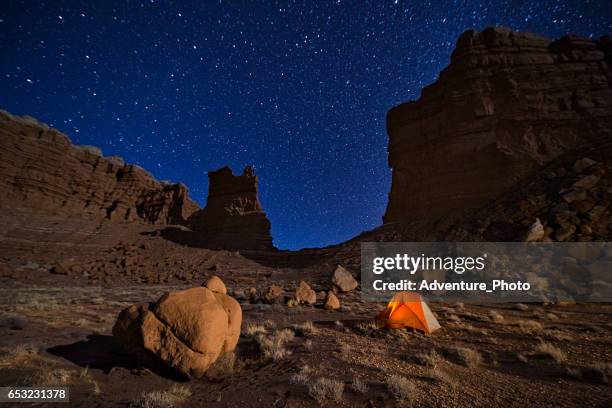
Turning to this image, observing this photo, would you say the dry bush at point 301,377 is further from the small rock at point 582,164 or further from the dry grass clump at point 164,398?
the small rock at point 582,164

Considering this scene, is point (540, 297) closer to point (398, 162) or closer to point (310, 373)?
point (310, 373)

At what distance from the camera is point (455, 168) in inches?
1153

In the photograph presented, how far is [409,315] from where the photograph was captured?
8.08 meters

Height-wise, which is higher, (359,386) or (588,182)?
(588,182)

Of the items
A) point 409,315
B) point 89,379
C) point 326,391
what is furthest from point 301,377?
point 409,315

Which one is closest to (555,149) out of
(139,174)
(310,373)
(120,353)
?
(310,373)

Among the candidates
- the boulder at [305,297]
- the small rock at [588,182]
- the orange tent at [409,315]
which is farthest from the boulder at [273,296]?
the small rock at [588,182]

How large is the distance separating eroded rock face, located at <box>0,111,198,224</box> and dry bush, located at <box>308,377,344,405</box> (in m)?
45.9

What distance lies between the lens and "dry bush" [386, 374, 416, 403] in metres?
3.81

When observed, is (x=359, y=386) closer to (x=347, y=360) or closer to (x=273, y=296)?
(x=347, y=360)

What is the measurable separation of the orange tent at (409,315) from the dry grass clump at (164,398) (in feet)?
20.1

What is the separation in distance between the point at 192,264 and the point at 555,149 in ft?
133

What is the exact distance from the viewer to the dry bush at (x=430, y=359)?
208 inches

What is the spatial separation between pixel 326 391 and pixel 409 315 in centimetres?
502
